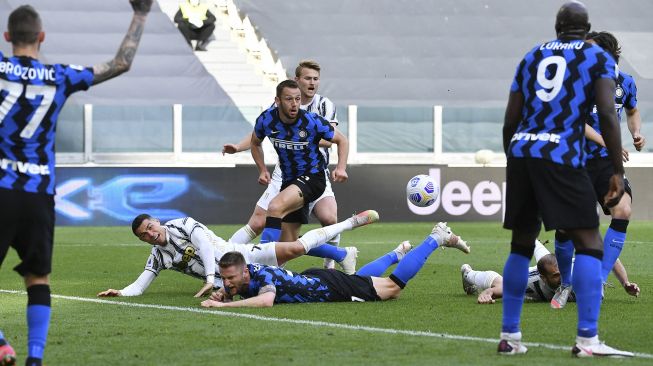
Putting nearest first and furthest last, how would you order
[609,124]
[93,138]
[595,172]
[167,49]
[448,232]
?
1. [609,124]
2. [595,172]
3. [448,232]
4. [93,138]
5. [167,49]

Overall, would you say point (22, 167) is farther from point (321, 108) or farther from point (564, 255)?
point (321, 108)

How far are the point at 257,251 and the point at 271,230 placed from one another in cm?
101

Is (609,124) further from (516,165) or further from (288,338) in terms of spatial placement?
(288,338)

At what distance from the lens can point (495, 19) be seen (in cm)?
3111

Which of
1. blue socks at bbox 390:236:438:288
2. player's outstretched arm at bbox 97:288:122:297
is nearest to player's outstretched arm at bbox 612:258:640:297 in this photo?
blue socks at bbox 390:236:438:288

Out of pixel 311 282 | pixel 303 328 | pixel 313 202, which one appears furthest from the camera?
pixel 313 202

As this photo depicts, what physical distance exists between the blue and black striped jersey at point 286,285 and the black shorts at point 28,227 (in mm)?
2938

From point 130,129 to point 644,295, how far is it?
15871 mm

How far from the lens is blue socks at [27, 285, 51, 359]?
5734 mm

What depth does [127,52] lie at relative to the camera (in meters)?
6.05

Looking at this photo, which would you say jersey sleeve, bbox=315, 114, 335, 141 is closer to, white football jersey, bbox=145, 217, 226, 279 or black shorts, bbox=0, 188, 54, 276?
white football jersey, bbox=145, 217, 226, 279

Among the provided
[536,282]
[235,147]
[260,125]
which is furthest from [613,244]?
[235,147]

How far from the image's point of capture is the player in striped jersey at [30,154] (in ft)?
18.9

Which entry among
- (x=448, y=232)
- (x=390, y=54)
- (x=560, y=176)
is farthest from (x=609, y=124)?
(x=390, y=54)
